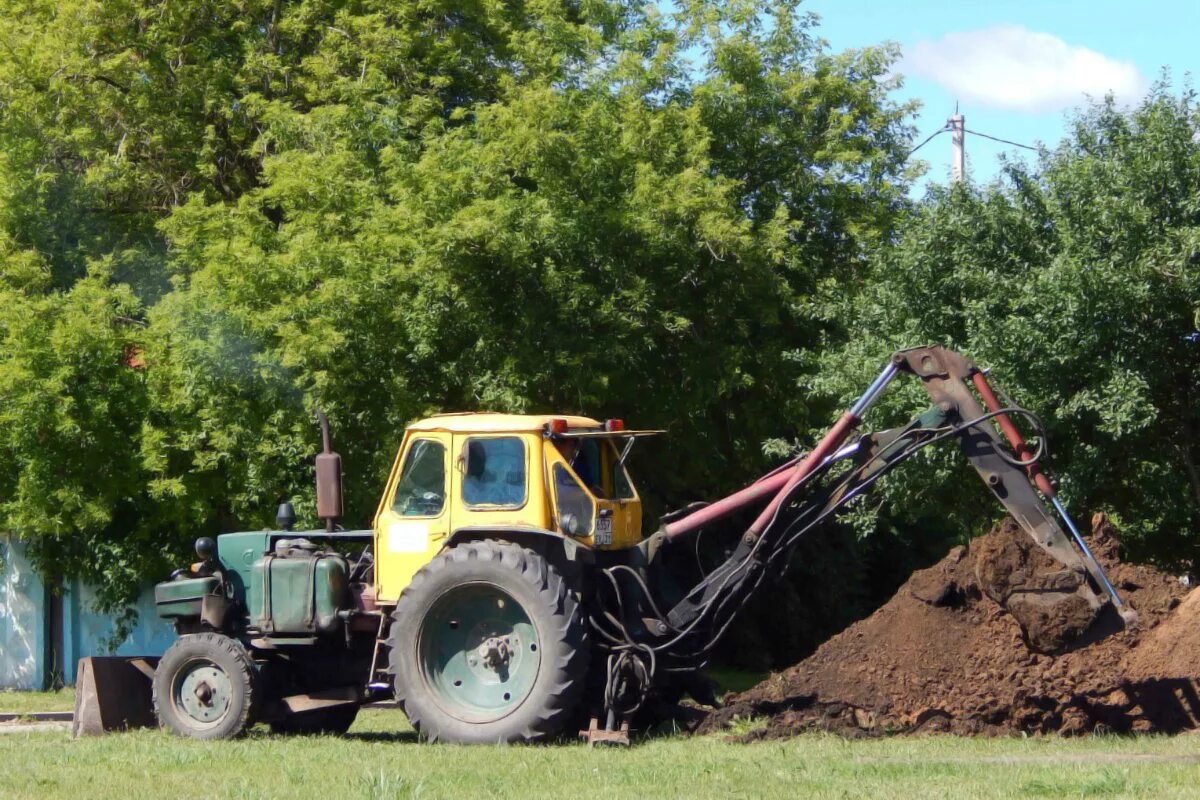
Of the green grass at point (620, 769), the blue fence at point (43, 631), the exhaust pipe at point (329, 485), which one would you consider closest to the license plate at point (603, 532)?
the green grass at point (620, 769)

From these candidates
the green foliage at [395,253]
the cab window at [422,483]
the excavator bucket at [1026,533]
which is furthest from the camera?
the green foliage at [395,253]

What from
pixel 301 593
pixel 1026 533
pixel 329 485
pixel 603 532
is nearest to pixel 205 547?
pixel 301 593

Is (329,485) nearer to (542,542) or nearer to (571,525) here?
(542,542)

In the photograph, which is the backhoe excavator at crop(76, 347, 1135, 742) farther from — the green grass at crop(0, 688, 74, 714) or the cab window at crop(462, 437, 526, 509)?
the green grass at crop(0, 688, 74, 714)

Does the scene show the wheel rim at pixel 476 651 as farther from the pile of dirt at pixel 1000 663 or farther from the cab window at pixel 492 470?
the pile of dirt at pixel 1000 663

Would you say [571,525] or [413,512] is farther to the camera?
[413,512]

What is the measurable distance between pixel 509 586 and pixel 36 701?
11.0 m

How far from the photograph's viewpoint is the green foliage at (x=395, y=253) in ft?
56.7

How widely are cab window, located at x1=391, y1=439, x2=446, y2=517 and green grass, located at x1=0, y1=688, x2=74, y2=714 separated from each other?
785 centimetres

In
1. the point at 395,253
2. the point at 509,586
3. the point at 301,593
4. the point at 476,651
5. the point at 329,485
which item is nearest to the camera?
the point at 509,586

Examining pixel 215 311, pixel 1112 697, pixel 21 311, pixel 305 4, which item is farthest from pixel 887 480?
pixel 305 4

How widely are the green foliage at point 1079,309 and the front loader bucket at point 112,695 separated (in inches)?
309

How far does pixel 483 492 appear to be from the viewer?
12.0 m

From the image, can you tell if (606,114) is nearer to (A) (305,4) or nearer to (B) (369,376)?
(B) (369,376)
